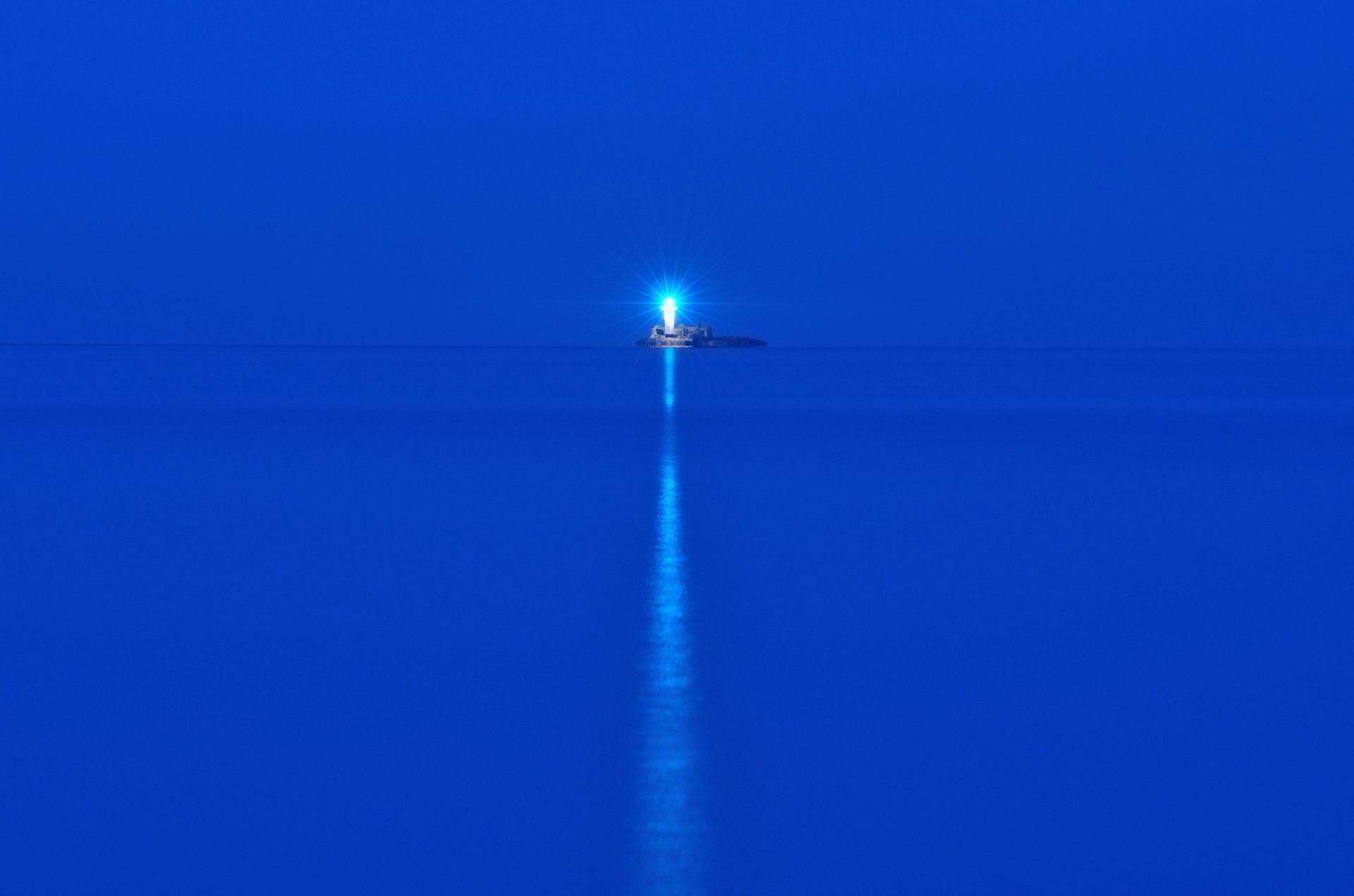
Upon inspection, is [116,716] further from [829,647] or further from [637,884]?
[829,647]

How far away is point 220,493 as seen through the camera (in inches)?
715

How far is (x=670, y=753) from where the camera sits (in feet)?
23.5

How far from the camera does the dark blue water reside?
19.6 ft

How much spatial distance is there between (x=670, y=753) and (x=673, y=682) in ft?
4.33

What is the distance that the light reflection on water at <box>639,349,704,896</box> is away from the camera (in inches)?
230

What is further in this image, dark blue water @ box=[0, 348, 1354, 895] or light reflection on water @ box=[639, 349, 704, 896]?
dark blue water @ box=[0, 348, 1354, 895]

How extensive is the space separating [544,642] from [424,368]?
81.0 meters

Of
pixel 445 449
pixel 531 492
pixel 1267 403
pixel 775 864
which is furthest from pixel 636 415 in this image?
pixel 775 864

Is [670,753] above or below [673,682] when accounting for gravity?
below

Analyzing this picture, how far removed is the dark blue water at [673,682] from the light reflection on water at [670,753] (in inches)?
1.0

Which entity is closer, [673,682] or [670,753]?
[670,753]

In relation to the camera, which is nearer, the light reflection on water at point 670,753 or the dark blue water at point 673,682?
the light reflection on water at point 670,753

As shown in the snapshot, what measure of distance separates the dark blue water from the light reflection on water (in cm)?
3

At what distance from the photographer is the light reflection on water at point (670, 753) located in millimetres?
5832
